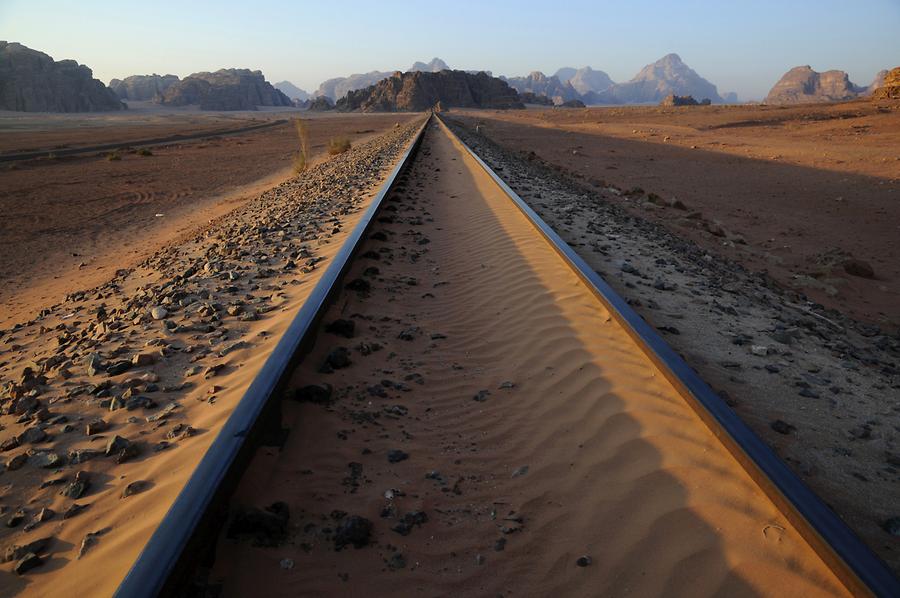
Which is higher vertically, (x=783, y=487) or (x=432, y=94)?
(x=432, y=94)

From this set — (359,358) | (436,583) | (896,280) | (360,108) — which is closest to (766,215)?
(896,280)

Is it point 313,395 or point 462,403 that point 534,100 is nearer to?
point 462,403

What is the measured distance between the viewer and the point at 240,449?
2.30 metres

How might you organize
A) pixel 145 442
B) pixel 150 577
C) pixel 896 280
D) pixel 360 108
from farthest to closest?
pixel 360 108, pixel 896 280, pixel 145 442, pixel 150 577

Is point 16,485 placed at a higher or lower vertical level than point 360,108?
lower

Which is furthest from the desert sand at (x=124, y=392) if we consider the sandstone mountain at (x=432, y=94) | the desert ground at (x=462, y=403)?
the sandstone mountain at (x=432, y=94)

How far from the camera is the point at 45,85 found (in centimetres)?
8625

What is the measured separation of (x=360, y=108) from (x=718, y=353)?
123m

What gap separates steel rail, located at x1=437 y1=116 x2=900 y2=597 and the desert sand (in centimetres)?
256

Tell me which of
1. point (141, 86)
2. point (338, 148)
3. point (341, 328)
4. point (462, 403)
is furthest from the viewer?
point (141, 86)

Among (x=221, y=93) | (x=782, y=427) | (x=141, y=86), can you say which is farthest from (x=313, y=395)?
(x=141, y=86)

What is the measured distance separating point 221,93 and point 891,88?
130542 millimetres

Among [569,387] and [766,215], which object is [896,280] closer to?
[766,215]

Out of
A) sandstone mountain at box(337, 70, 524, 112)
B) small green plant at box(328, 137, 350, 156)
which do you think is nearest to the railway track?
small green plant at box(328, 137, 350, 156)
